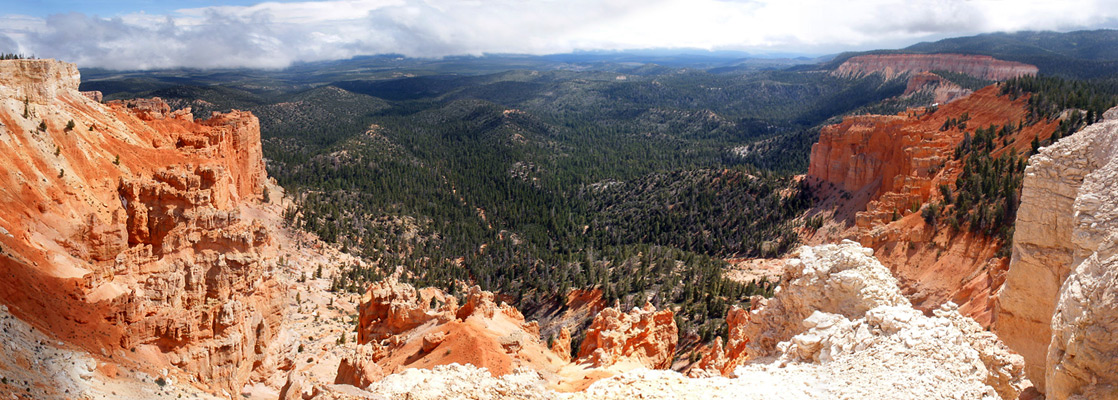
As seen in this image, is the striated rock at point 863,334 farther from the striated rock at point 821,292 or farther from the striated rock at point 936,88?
the striated rock at point 936,88

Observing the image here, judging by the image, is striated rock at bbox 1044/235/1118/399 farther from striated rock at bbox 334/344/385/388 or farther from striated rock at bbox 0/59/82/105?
striated rock at bbox 0/59/82/105

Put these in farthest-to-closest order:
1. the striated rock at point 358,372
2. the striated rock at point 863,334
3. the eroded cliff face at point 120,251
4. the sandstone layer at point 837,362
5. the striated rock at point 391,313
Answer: the striated rock at point 391,313 → the striated rock at point 358,372 → the eroded cliff face at point 120,251 → the striated rock at point 863,334 → the sandstone layer at point 837,362

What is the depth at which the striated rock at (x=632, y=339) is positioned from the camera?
2588cm

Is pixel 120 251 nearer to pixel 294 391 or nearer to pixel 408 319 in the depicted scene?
pixel 408 319

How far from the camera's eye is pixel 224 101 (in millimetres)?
152250

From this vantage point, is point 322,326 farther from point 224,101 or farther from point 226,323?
point 224,101

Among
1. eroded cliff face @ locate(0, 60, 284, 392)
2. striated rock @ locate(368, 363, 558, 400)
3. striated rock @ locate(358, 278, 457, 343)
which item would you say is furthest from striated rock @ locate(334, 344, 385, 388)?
striated rock @ locate(358, 278, 457, 343)

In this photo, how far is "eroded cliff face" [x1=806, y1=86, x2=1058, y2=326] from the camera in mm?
34406

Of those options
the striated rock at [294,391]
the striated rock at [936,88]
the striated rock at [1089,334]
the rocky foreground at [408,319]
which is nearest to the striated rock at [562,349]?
the rocky foreground at [408,319]

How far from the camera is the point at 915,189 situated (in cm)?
4822

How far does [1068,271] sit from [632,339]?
15.4m

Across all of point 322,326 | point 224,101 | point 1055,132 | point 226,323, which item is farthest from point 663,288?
point 224,101

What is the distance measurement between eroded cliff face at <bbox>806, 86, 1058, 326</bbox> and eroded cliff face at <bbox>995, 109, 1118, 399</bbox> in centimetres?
825

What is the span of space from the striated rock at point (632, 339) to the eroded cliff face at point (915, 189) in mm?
13294
